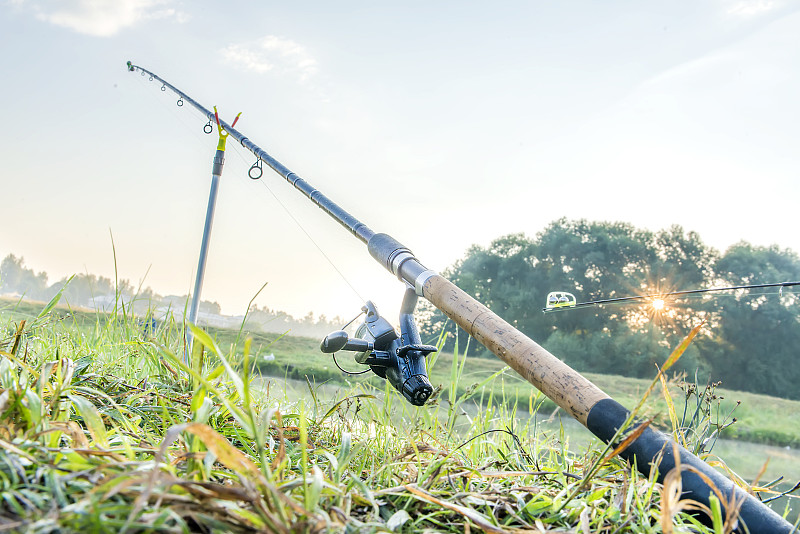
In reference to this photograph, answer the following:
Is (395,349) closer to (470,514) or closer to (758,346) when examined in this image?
(470,514)

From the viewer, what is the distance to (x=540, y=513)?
680 mm

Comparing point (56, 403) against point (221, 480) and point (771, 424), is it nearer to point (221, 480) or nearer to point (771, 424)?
point (221, 480)

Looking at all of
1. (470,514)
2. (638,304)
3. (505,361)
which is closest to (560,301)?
(505,361)

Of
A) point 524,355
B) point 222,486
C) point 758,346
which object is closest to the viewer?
point 222,486

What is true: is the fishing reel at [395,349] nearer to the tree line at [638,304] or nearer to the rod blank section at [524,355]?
the rod blank section at [524,355]

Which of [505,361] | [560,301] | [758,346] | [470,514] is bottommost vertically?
[758,346]

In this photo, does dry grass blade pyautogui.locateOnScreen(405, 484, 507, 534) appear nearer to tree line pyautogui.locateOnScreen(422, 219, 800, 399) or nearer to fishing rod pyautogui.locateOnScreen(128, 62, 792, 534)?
fishing rod pyautogui.locateOnScreen(128, 62, 792, 534)

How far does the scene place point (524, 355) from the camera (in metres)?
1.08

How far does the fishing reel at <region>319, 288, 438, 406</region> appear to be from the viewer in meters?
1.35

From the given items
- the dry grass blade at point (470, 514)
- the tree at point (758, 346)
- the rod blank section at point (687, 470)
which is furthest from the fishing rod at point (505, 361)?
the tree at point (758, 346)

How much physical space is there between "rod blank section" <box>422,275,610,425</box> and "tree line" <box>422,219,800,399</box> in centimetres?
1048

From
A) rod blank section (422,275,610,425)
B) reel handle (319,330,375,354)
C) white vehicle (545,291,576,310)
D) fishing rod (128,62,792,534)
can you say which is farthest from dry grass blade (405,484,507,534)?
white vehicle (545,291,576,310)

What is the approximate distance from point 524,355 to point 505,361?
56mm

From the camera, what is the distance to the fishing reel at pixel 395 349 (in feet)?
4.42
